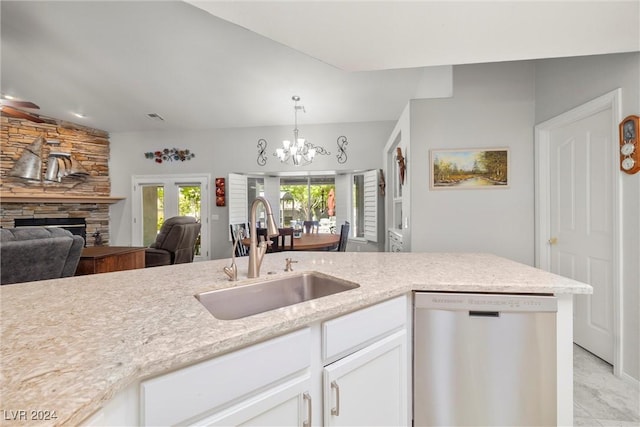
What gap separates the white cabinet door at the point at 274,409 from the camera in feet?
2.43

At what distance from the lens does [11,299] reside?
3.55 ft

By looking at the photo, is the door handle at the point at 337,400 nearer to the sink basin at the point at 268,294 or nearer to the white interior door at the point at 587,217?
the sink basin at the point at 268,294

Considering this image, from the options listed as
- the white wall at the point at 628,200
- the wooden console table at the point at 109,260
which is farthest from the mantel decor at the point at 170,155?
the white wall at the point at 628,200

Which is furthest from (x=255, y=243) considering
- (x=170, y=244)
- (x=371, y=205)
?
(x=371, y=205)

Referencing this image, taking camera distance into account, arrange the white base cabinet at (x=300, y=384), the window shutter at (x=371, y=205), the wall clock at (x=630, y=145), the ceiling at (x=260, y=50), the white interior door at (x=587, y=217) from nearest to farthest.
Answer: the white base cabinet at (x=300, y=384)
the ceiling at (x=260, y=50)
the wall clock at (x=630, y=145)
the white interior door at (x=587, y=217)
the window shutter at (x=371, y=205)

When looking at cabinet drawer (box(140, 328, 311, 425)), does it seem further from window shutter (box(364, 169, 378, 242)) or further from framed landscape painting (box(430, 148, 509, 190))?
window shutter (box(364, 169, 378, 242))

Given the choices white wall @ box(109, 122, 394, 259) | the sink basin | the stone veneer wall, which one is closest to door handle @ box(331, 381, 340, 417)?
the sink basin

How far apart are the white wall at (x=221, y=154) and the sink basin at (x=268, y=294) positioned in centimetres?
409

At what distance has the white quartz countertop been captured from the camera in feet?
1.81

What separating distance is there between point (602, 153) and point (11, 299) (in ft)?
11.8

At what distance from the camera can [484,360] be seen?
4.22 feet

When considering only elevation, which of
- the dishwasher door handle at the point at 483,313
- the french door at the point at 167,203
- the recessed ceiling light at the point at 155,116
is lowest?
the dishwasher door handle at the point at 483,313

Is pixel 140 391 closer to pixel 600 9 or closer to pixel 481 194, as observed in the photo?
pixel 600 9

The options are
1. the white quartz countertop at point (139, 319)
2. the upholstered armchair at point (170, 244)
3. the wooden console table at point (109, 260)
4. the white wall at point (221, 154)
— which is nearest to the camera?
the white quartz countertop at point (139, 319)
